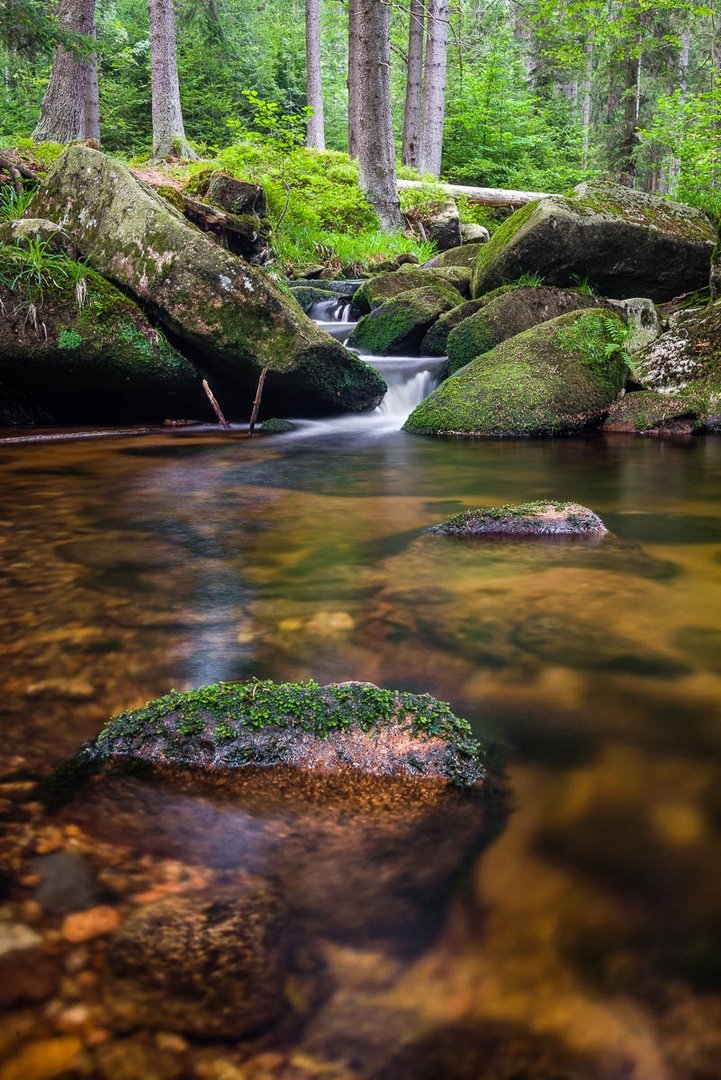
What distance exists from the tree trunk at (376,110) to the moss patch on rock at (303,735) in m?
14.8

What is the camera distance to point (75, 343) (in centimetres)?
746

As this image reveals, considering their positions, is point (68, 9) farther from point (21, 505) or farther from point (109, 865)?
point (109, 865)

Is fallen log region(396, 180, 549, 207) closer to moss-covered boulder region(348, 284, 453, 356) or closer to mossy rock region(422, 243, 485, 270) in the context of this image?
mossy rock region(422, 243, 485, 270)

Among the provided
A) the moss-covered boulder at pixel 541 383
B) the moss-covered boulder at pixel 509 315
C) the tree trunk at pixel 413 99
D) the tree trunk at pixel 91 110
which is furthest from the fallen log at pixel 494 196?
the moss-covered boulder at pixel 541 383

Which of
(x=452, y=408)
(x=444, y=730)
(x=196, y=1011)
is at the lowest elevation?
(x=196, y=1011)

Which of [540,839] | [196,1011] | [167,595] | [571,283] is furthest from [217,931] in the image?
[571,283]

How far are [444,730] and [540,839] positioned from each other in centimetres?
38

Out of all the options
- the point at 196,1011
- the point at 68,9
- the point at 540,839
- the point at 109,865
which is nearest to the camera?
the point at 196,1011

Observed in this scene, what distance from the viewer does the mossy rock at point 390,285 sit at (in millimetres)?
12219

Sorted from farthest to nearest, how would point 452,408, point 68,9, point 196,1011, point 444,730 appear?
point 68,9 → point 452,408 → point 444,730 → point 196,1011

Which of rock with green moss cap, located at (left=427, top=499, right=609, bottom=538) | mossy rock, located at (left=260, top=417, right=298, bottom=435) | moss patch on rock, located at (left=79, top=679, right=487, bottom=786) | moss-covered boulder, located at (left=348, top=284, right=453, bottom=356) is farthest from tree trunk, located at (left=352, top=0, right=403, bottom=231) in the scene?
moss patch on rock, located at (left=79, top=679, right=487, bottom=786)

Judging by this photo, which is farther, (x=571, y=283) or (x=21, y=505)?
(x=571, y=283)

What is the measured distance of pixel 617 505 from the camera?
17.1ft

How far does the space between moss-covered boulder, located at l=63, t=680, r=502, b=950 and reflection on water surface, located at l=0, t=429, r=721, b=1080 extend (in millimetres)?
43
